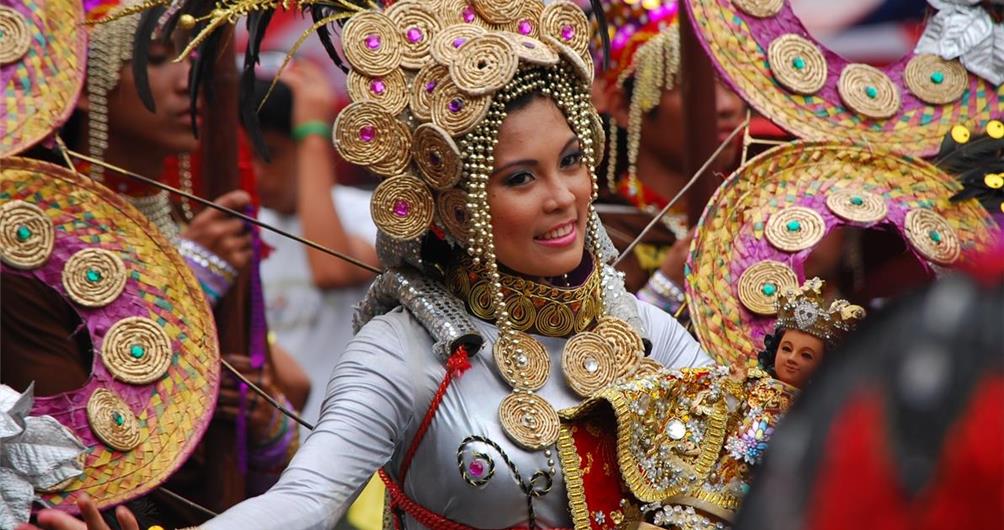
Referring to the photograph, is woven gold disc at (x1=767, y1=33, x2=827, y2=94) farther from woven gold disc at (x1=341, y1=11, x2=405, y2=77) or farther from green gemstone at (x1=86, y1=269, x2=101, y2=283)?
green gemstone at (x1=86, y1=269, x2=101, y2=283)

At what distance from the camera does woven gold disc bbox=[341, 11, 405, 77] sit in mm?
3107

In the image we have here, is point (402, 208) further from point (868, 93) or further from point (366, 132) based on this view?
point (868, 93)

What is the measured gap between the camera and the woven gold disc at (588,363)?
3158mm

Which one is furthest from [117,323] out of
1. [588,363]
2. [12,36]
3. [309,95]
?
[309,95]

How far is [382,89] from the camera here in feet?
10.3

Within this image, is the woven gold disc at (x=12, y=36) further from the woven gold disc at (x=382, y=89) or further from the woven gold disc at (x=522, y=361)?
the woven gold disc at (x=522, y=361)

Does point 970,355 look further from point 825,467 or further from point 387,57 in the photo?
point 387,57

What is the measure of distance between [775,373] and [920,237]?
780 millimetres

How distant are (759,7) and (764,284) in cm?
66

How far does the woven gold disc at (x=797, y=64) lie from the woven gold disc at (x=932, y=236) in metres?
0.38

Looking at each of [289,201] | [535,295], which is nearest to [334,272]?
[289,201]

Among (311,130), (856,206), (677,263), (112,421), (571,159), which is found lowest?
(311,130)

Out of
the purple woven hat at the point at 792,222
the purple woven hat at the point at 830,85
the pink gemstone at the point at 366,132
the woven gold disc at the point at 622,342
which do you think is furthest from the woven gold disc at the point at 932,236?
the pink gemstone at the point at 366,132

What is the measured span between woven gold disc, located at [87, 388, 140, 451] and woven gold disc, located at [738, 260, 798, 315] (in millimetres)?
1311
